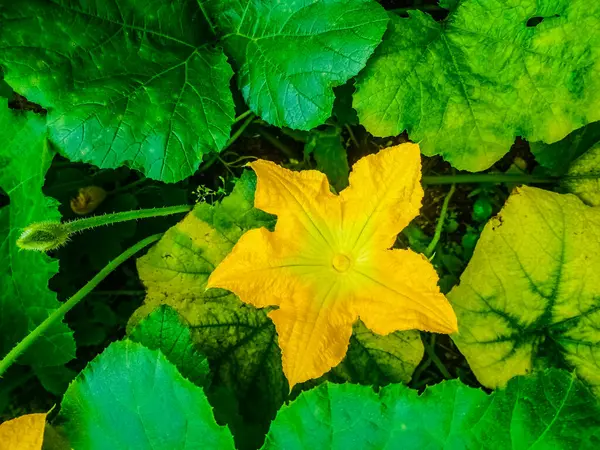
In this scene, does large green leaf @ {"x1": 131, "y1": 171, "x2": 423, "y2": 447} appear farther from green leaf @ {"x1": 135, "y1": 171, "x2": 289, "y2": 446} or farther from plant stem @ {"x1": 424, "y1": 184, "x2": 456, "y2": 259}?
plant stem @ {"x1": 424, "y1": 184, "x2": 456, "y2": 259}

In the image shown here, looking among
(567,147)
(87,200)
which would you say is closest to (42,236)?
(87,200)

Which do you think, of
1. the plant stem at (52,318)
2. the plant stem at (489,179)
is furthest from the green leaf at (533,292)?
the plant stem at (52,318)

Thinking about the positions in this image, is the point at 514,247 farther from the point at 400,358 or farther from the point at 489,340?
the point at 400,358

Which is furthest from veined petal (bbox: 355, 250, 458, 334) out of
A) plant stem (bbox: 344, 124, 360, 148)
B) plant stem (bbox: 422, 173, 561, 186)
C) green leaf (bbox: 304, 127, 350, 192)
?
plant stem (bbox: 344, 124, 360, 148)

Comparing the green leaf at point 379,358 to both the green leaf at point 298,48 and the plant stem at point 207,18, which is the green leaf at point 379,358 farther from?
the plant stem at point 207,18

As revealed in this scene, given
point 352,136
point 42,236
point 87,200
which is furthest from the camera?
point 352,136

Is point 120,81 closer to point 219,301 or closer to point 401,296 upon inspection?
point 219,301
